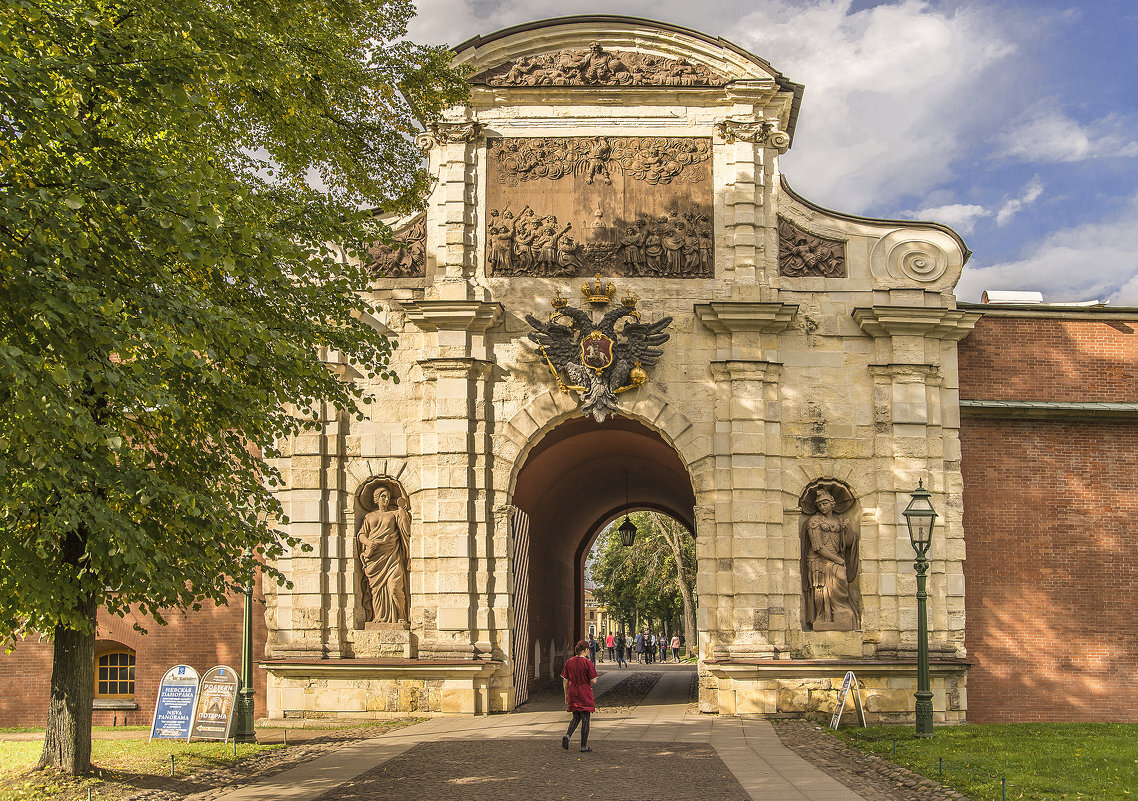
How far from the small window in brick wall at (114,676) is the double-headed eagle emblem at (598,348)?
8656 mm

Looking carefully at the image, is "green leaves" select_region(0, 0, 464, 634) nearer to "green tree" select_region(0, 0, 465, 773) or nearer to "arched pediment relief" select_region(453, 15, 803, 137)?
"green tree" select_region(0, 0, 465, 773)

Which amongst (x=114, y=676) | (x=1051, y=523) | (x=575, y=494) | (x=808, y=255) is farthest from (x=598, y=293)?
(x=114, y=676)

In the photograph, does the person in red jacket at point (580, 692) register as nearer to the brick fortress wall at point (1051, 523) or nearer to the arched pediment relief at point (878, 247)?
the brick fortress wall at point (1051, 523)

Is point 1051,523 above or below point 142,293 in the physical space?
below

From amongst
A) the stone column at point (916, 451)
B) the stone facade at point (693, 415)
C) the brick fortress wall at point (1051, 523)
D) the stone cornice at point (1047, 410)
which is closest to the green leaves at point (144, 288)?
the stone facade at point (693, 415)

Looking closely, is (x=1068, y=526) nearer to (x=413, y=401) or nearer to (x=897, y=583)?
(x=897, y=583)

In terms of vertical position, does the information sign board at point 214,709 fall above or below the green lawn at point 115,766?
above

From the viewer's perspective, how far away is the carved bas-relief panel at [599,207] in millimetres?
17766

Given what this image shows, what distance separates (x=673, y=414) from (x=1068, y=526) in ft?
22.0

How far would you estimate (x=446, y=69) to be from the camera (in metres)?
15.1

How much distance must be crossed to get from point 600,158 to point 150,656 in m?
11.0

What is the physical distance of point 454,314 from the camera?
17.2 m

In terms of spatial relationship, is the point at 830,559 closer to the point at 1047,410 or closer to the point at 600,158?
the point at 1047,410

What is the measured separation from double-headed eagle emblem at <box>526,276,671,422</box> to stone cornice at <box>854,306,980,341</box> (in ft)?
10.6
